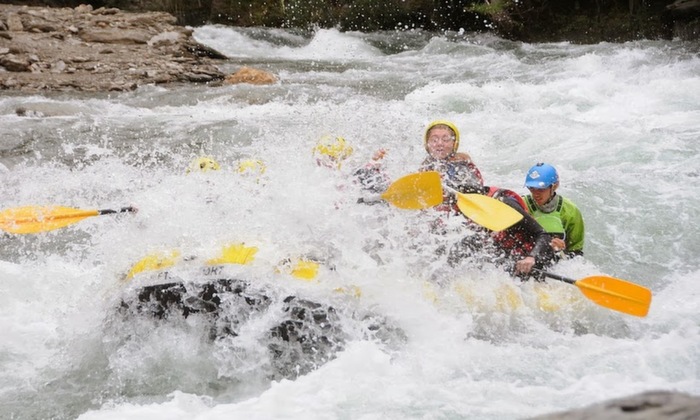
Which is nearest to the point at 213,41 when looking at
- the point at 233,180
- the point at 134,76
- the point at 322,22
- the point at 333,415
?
the point at 322,22

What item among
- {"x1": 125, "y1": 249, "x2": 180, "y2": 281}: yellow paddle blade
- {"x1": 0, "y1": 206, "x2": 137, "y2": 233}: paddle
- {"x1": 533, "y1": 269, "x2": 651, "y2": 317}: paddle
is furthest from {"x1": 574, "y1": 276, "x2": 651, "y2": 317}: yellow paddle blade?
{"x1": 0, "y1": 206, "x2": 137, "y2": 233}: paddle

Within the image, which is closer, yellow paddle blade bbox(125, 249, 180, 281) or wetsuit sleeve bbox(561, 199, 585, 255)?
yellow paddle blade bbox(125, 249, 180, 281)

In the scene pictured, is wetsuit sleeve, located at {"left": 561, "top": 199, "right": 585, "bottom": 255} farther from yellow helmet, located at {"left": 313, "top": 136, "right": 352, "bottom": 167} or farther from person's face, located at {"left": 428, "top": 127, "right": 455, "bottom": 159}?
yellow helmet, located at {"left": 313, "top": 136, "right": 352, "bottom": 167}

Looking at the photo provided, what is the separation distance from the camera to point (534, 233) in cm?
493

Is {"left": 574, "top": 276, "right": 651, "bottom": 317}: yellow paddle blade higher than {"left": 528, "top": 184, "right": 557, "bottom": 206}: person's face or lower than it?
lower

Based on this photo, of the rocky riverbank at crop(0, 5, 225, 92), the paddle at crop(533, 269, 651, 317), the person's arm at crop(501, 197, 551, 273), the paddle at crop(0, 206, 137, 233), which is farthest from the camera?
the rocky riverbank at crop(0, 5, 225, 92)

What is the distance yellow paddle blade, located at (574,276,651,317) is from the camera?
14.3 feet

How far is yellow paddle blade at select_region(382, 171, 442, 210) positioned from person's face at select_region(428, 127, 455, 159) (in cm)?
50

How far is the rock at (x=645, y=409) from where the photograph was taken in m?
1.66

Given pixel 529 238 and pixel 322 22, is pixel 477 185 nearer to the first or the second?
pixel 529 238

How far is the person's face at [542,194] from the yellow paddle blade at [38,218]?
3.22m

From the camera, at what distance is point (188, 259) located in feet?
14.5

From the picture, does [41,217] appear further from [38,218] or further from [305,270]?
[305,270]

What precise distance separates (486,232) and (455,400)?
1556 millimetres
